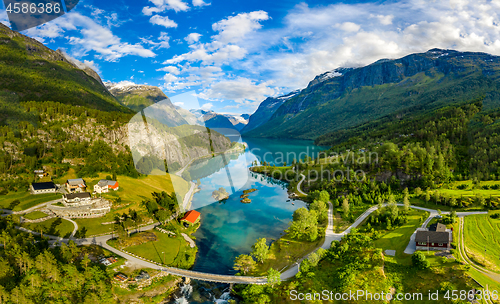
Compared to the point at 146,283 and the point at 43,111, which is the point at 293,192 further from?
the point at 43,111

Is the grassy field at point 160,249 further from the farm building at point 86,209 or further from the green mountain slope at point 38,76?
the green mountain slope at point 38,76

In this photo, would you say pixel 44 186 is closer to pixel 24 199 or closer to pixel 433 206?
pixel 24 199

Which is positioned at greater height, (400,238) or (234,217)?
(400,238)

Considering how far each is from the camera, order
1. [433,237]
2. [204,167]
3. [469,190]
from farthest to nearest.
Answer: [204,167] < [469,190] < [433,237]

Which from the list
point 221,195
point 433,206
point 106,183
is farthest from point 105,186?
point 433,206

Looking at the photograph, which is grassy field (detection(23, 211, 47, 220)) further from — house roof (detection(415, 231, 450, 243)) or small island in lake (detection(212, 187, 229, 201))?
house roof (detection(415, 231, 450, 243))

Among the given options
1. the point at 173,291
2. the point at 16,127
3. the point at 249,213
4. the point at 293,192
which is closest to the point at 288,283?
the point at 173,291

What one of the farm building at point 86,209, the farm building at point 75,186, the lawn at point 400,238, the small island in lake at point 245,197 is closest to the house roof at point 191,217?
the farm building at point 86,209
